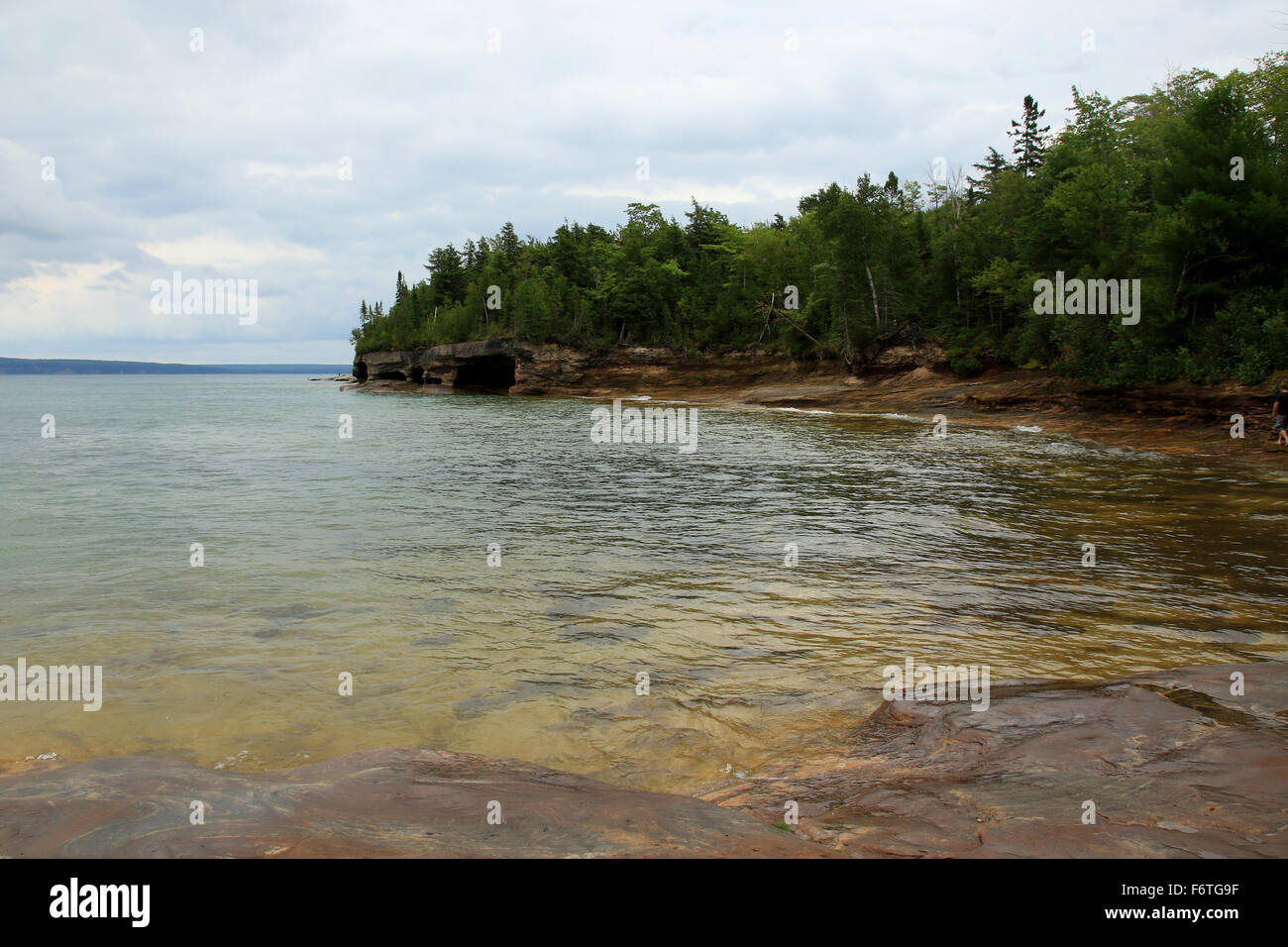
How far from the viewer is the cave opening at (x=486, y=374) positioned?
95.7 m

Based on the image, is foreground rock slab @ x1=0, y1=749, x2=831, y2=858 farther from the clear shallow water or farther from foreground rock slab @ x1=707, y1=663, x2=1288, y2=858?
the clear shallow water

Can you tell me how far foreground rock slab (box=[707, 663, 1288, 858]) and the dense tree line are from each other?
29555 mm

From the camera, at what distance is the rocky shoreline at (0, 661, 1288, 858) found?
3645 millimetres

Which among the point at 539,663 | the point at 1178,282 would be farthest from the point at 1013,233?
the point at 539,663

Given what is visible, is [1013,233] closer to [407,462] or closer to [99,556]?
[407,462]

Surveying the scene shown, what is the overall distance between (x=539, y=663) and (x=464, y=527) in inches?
332

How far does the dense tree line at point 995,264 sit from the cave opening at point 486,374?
4.47 meters

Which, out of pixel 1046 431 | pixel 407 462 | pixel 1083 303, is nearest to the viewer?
pixel 407 462
